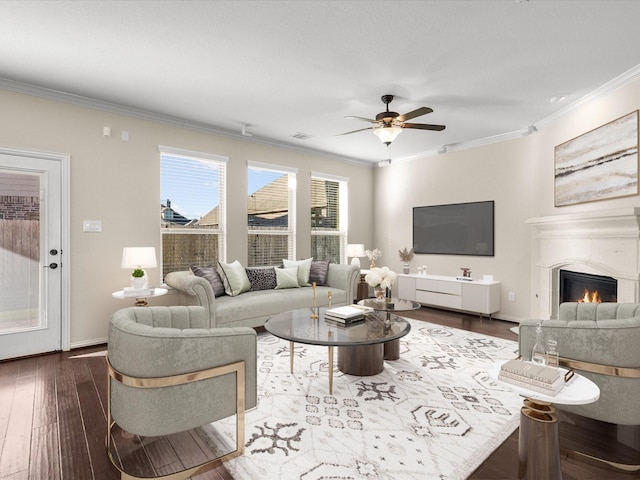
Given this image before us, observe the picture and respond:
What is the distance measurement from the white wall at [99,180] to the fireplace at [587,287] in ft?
16.3

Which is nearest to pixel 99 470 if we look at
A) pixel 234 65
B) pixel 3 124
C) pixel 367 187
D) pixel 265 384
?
pixel 265 384

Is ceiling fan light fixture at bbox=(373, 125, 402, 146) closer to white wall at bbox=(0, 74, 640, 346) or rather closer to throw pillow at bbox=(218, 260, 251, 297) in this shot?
white wall at bbox=(0, 74, 640, 346)

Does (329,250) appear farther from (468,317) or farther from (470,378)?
(470,378)

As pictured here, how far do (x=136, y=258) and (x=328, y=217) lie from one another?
360 centimetres

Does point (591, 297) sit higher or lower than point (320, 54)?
lower

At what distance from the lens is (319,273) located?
5324 mm

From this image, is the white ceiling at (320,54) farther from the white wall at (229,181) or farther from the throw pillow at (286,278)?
the throw pillow at (286,278)

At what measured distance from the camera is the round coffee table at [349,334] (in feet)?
8.56

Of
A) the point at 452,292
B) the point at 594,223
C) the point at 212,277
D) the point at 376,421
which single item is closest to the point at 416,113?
the point at 594,223

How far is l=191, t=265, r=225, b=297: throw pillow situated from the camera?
4.30 metres

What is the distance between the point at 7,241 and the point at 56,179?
0.77 m

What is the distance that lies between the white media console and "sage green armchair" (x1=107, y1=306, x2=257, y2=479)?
163 inches

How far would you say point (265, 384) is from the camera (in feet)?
9.47

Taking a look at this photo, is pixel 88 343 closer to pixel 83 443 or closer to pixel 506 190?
pixel 83 443
